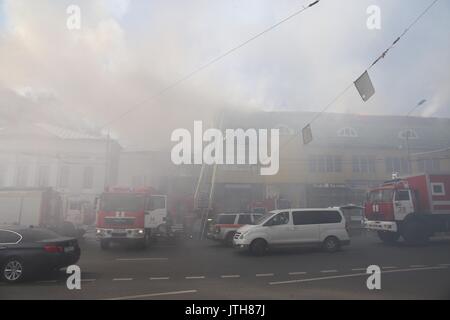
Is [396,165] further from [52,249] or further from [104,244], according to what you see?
[52,249]

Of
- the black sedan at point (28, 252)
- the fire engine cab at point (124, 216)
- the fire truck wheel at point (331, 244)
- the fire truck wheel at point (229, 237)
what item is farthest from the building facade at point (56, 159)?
the fire truck wheel at point (331, 244)

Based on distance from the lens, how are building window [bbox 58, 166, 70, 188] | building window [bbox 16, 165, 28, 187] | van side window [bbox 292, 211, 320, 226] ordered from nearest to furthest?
van side window [bbox 292, 211, 320, 226] → building window [bbox 16, 165, 28, 187] → building window [bbox 58, 166, 70, 188]

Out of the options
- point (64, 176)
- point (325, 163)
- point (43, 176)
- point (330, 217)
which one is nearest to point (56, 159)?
point (43, 176)

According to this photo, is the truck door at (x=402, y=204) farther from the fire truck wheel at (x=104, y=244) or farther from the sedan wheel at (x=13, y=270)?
the sedan wheel at (x=13, y=270)

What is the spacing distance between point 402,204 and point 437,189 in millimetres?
1637

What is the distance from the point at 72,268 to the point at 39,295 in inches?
103

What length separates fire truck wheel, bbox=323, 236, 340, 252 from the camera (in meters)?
11.7

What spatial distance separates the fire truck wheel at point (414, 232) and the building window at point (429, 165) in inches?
740

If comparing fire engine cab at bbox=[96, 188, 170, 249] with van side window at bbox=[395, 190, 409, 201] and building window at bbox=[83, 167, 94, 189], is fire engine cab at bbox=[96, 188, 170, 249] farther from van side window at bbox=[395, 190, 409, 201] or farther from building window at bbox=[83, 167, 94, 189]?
building window at bbox=[83, 167, 94, 189]

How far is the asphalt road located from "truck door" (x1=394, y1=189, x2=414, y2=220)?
2746 millimetres

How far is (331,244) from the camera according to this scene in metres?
11.7

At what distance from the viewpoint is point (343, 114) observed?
102ft

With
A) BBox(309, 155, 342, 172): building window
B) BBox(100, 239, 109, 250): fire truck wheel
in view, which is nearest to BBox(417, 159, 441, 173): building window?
BBox(309, 155, 342, 172): building window

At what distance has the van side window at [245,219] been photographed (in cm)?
1436
